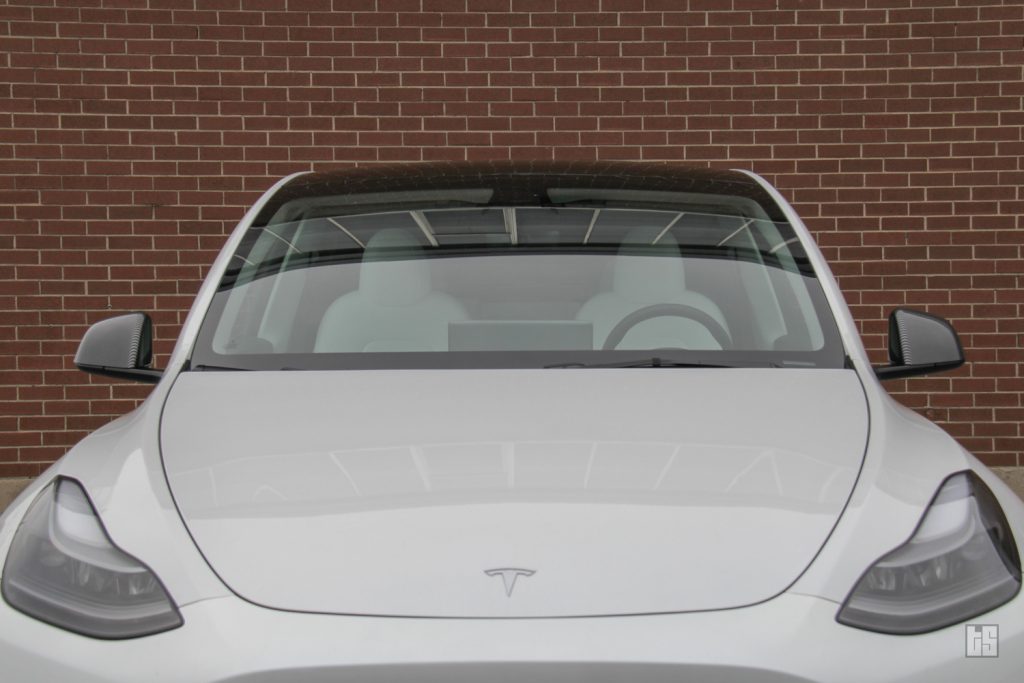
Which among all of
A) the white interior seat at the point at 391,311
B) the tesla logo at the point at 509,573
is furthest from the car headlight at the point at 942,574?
the white interior seat at the point at 391,311

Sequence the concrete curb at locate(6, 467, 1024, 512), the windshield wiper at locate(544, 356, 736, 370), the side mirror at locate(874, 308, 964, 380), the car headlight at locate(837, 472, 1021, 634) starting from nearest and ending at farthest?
the car headlight at locate(837, 472, 1021, 634) → the windshield wiper at locate(544, 356, 736, 370) → the side mirror at locate(874, 308, 964, 380) → the concrete curb at locate(6, 467, 1024, 512)

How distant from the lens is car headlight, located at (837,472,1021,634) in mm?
1717

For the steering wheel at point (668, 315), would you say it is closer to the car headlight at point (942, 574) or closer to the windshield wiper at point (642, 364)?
the windshield wiper at point (642, 364)

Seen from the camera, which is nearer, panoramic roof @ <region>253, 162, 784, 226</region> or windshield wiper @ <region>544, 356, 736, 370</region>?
windshield wiper @ <region>544, 356, 736, 370</region>

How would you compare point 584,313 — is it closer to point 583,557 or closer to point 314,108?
point 583,557

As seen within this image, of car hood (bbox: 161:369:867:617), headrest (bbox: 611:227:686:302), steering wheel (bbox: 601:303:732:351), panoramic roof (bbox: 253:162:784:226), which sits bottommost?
car hood (bbox: 161:369:867:617)

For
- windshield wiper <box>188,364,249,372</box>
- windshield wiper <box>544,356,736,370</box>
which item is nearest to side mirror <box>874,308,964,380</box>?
windshield wiper <box>544,356,736,370</box>

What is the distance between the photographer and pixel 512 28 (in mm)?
6684

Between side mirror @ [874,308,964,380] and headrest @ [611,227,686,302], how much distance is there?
1.86 feet

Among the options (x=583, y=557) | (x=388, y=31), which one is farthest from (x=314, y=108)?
(x=583, y=557)

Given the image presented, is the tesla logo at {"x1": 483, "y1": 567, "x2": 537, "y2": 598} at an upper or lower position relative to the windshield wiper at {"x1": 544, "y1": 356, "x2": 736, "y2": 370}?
lower

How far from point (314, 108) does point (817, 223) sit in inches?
121

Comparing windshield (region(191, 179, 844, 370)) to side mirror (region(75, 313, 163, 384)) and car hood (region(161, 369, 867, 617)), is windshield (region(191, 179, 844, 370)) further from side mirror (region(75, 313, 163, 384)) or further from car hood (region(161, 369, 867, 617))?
car hood (region(161, 369, 867, 617))

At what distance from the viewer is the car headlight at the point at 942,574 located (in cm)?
172
